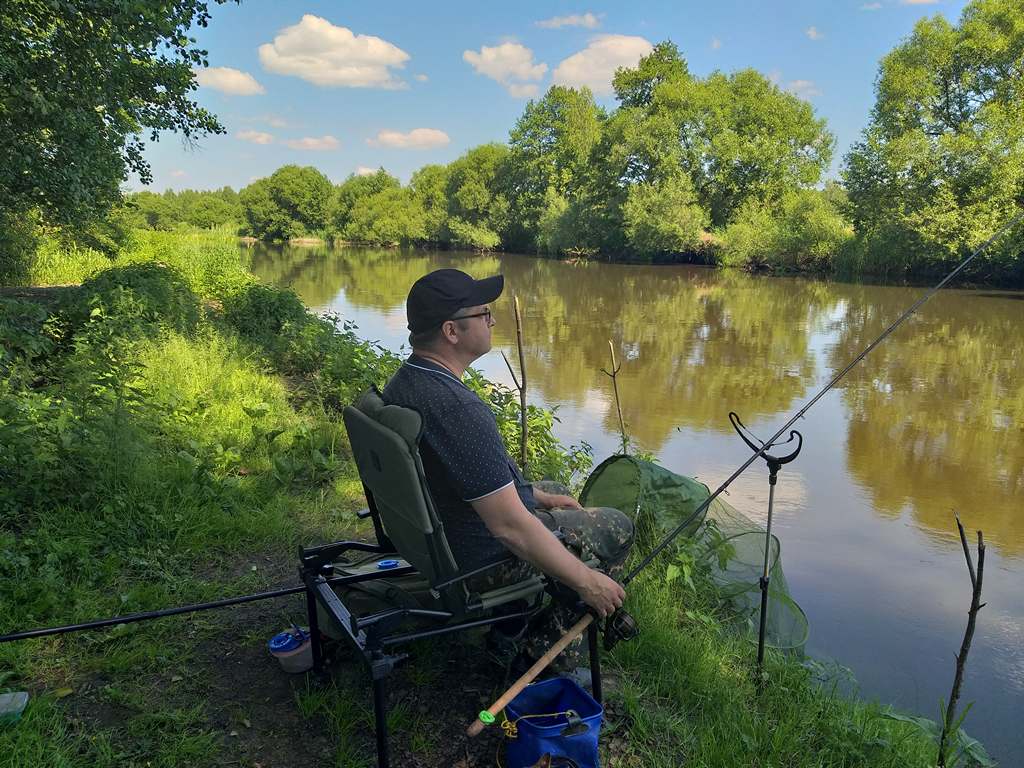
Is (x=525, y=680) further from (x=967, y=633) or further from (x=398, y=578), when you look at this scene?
(x=967, y=633)

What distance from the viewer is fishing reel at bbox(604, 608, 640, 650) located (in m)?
2.27

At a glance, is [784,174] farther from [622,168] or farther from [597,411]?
[597,411]

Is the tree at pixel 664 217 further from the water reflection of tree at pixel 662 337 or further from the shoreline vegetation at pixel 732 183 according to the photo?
the water reflection of tree at pixel 662 337

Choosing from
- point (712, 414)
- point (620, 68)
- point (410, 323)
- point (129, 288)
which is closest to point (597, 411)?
point (712, 414)

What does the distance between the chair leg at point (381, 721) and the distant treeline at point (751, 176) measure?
2055 centimetres

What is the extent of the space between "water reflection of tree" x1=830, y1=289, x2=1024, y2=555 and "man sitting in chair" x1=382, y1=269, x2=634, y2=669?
469 centimetres

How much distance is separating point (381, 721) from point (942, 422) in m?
8.94

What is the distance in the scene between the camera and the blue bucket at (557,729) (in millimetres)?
2049

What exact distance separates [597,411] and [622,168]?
39503 millimetres

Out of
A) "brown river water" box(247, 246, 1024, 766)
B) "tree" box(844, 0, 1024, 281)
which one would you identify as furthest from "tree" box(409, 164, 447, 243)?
"brown river water" box(247, 246, 1024, 766)

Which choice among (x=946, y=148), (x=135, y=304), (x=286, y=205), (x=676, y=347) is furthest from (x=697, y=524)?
(x=286, y=205)

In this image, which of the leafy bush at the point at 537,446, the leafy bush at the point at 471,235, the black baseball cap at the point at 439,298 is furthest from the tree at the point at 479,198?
the black baseball cap at the point at 439,298

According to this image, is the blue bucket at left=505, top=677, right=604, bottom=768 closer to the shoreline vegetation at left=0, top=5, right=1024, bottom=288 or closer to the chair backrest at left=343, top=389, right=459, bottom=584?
the chair backrest at left=343, top=389, right=459, bottom=584

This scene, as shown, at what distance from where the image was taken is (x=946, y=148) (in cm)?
2483
